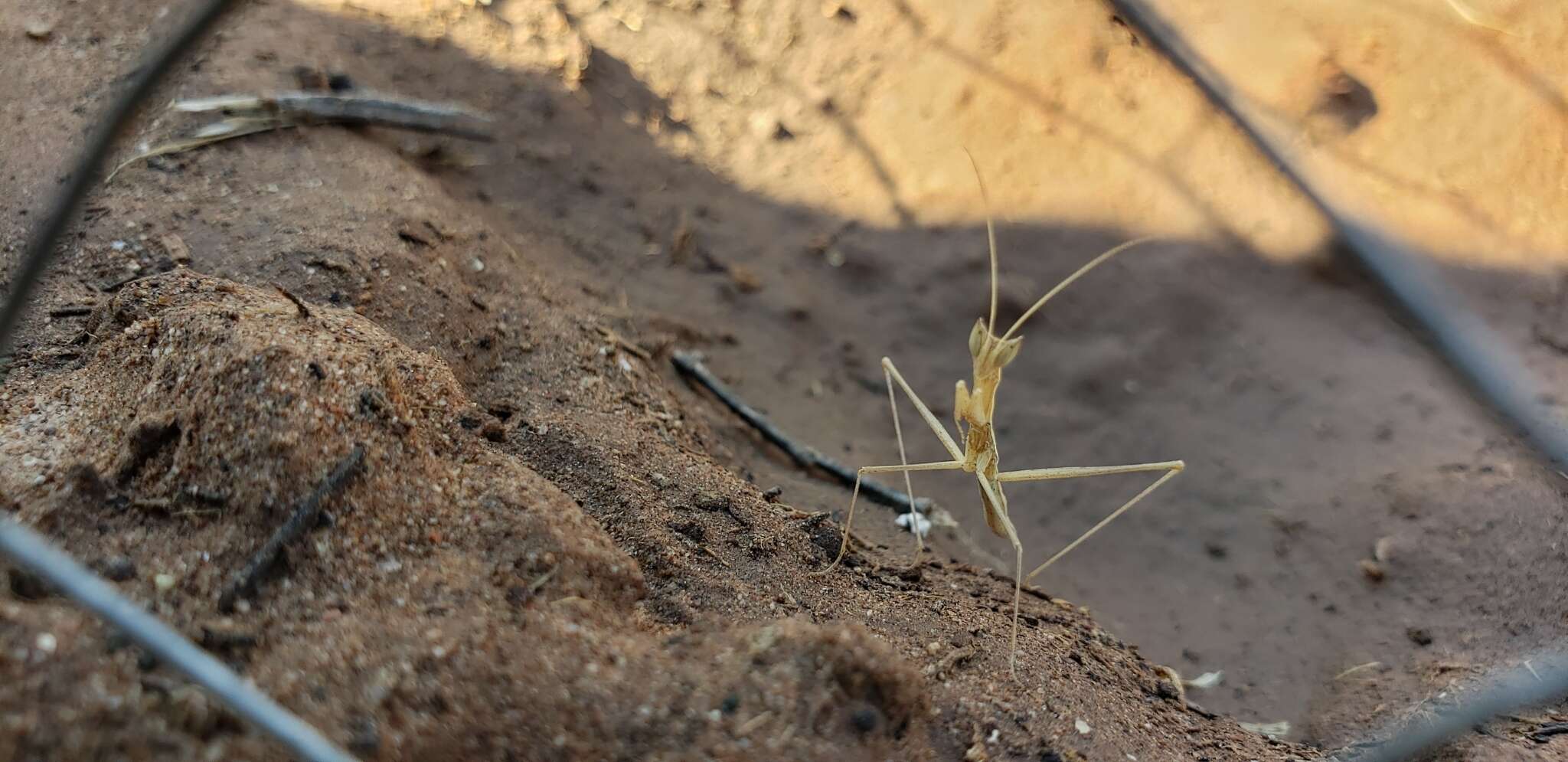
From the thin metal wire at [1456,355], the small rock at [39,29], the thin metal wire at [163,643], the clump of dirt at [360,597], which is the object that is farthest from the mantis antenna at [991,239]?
the small rock at [39,29]

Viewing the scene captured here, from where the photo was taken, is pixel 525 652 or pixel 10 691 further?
pixel 525 652

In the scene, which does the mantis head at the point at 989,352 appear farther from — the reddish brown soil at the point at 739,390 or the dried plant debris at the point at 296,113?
the dried plant debris at the point at 296,113

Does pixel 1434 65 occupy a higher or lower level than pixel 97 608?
higher

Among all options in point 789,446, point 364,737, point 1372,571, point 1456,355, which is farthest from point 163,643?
point 1372,571

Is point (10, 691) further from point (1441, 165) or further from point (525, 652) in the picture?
point (1441, 165)

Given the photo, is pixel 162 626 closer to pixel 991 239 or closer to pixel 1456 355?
pixel 1456 355

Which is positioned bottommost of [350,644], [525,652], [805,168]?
[350,644]

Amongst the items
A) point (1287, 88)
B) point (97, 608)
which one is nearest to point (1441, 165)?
point (1287, 88)
